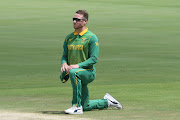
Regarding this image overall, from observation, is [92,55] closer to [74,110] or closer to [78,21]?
[78,21]

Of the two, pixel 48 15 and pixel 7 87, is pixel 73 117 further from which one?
pixel 48 15

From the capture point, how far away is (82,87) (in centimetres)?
940

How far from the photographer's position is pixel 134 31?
29312 millimetres

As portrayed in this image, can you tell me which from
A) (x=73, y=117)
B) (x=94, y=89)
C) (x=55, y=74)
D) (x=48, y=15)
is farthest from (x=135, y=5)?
(x=73, y=117)

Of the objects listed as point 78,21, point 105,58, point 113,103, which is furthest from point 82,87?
point 105,58

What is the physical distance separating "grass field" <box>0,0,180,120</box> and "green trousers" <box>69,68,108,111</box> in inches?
6.0

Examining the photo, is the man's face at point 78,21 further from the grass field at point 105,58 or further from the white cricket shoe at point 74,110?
the grass field at point 105,58

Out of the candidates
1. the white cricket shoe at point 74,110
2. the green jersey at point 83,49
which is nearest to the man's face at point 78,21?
the green jersey at point 83,49

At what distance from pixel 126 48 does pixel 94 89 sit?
10.2 meters

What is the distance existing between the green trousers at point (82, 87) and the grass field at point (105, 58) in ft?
0.50

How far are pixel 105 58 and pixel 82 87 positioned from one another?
10460 mm

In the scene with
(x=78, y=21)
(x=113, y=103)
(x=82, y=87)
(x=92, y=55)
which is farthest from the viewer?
(x=113, y=103)

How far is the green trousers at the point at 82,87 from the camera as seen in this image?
8924mm

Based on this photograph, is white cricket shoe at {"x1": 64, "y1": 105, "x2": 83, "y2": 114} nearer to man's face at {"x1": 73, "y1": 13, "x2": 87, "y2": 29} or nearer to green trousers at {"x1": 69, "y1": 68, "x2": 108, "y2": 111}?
green trousers at {"x1": 69, "y1": 68, "x2": 108, "y2": 111}
